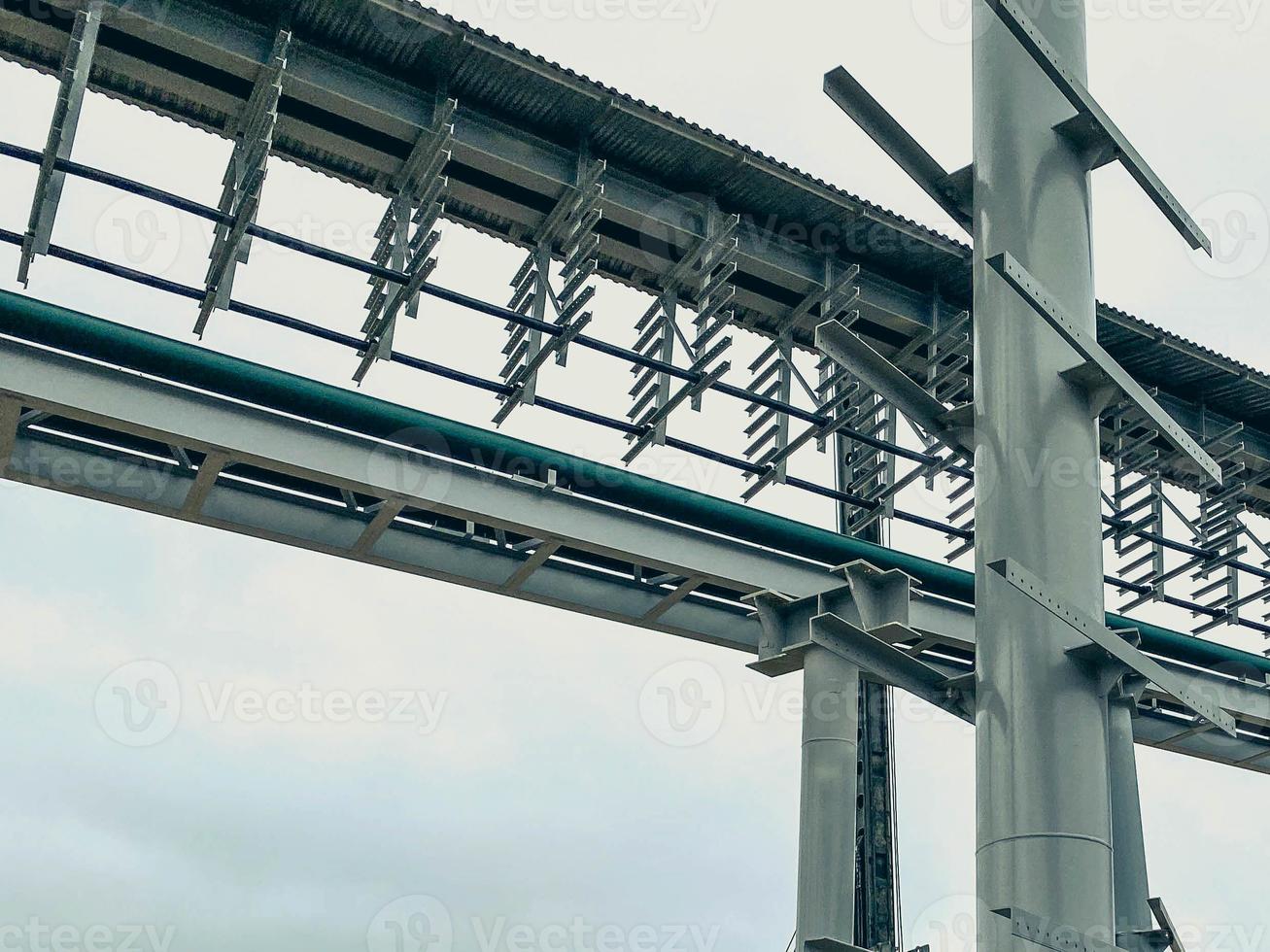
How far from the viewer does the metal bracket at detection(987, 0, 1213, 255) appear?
593 cm

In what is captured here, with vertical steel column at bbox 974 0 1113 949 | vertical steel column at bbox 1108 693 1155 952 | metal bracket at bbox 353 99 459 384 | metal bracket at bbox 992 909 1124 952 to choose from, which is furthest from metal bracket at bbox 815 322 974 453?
metal bracket at bbox 353 99 459 384

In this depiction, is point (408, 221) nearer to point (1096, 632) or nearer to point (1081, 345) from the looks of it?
Answer: point (1081, 345)

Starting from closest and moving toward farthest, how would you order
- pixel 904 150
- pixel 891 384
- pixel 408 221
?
pixel 891 384 → pixel 904 150 → pixel 408 221

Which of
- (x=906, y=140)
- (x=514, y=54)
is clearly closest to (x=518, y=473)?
(x=514, y=54)

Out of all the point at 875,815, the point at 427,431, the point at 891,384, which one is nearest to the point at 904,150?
the point at 891,384

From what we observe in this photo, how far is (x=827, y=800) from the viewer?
630cm

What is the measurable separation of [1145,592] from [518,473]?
922cm

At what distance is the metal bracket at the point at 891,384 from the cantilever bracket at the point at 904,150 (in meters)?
0.89

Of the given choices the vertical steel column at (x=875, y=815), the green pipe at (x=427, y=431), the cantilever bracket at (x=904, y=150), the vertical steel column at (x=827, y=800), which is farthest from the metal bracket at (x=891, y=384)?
the vertical steel column at (x=875, y=815)

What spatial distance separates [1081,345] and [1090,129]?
1.07m

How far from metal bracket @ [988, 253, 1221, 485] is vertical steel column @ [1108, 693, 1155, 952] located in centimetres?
111

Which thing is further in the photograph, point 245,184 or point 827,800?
point 245,184

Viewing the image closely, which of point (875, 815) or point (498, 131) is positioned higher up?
point (498, 131)

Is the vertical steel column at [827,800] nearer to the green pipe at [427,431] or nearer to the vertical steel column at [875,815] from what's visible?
the green pipe at [427,431]
